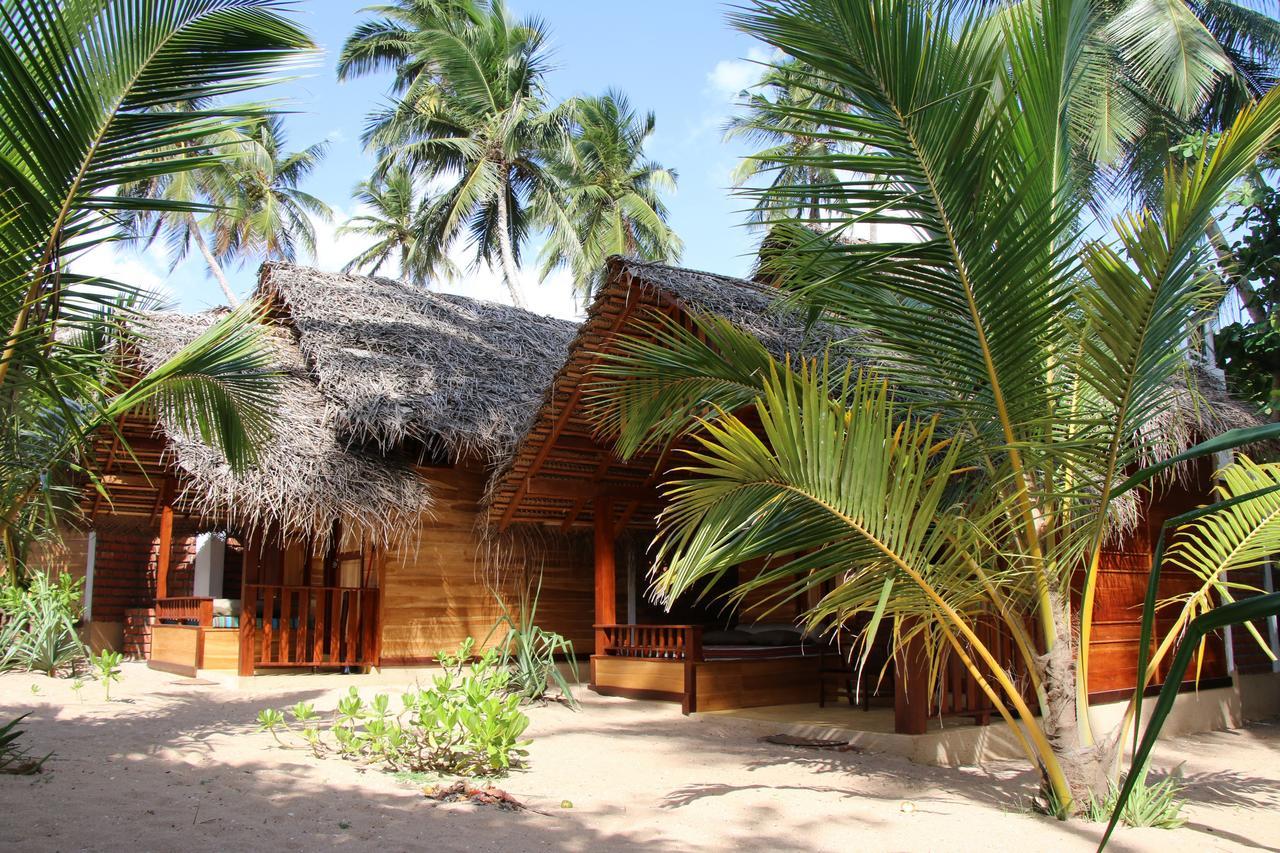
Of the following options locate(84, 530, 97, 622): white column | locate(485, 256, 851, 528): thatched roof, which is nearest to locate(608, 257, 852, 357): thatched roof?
locate(485, 256, 851, 528): thatched roof

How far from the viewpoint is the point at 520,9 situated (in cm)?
2377

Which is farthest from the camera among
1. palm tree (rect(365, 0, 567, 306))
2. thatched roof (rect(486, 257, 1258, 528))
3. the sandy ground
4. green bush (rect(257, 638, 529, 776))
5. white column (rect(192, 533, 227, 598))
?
palm tree (rect(365, 0, 567, 306))

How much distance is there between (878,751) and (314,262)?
1105 inches

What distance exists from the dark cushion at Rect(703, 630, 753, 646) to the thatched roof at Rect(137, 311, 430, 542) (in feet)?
10.2

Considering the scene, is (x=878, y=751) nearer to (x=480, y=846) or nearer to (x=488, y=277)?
(x=480, y=846)

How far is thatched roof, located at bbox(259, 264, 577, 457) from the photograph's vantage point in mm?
9625

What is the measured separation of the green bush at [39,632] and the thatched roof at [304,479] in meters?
1.58

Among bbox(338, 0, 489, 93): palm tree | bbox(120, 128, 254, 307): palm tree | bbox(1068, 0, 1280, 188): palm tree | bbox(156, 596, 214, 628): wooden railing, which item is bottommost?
bbox(156, 596, 214, 628): wooden railing

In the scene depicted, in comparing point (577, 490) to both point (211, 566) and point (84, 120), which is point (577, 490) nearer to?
point (84, 120)

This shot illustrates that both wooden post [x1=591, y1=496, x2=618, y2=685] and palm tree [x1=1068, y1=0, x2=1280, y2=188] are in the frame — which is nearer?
wooden post [x1=591, y1=496, x2=618, y2=685]

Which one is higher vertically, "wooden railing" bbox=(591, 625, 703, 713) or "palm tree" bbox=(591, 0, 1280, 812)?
"palm tree" bbox=(591, 0, 1280, 812)

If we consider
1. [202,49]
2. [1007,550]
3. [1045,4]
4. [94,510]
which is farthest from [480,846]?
[94,510]

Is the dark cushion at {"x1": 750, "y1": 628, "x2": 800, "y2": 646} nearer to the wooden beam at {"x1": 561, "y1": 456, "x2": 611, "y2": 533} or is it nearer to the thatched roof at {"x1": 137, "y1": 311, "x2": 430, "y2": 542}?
the wooden beam at {"x1": 561, "y1": 456, "x2": 611, "y2": 533}

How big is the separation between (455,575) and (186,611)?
292cm
